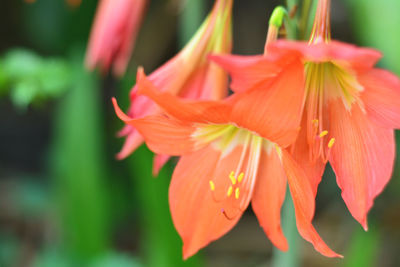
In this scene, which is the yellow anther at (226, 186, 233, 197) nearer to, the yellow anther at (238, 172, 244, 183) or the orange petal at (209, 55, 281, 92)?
the yellow anther at (238, 172, 244, 183)

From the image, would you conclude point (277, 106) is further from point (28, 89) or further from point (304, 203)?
point (28, 89)

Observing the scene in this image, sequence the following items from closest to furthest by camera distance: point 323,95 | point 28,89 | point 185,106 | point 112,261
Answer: point 185,106 → point 323,95 → point 28,89 → point 112,261

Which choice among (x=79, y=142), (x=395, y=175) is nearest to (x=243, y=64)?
(x=79, y=142)

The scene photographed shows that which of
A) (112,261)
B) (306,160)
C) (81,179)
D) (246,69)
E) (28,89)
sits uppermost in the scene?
(246,69)

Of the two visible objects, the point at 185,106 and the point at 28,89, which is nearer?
the point at 185,106

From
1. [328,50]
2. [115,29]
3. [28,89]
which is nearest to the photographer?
[328,50]

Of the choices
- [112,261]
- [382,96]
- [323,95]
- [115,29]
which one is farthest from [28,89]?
[382,96]

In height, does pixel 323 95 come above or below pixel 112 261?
above

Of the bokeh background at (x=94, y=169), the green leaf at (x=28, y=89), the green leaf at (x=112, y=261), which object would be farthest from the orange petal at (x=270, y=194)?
the green leaf at (x=112, y=261)
